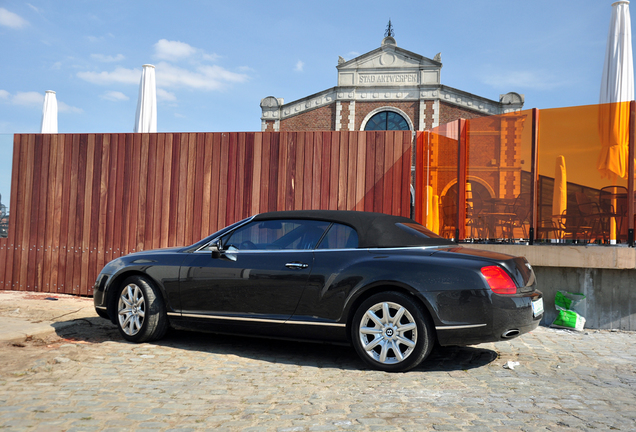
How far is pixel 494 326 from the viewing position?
4.17m

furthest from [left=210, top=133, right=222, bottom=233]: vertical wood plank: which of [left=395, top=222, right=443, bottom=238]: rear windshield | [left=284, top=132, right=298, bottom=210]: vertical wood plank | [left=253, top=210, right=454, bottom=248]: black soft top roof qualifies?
[left=395, top=222, right=443, bottom=238]: rear windshield

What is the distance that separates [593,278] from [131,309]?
5674mm

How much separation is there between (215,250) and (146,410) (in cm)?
207

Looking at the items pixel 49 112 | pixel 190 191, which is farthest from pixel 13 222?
pixel 49 112

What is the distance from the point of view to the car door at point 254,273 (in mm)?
4750

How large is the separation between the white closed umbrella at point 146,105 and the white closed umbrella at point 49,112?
340cm

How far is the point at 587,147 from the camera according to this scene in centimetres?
691

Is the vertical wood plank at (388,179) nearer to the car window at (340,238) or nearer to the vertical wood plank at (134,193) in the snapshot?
the car window at (340,238)

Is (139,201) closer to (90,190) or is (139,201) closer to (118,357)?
(90,190)

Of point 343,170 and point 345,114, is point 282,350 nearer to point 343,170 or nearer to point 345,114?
point 343,170

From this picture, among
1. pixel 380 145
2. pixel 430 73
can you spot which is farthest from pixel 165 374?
pixel 430 73

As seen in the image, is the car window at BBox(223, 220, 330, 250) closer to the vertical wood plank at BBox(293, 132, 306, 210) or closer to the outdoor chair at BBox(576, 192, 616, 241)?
the vertical wood plank at BBox(293, 132, 306, 210)

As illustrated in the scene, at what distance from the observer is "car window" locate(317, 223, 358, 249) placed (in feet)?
15.6

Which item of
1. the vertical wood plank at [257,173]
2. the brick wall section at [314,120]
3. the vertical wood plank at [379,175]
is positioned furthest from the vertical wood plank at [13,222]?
the brick wall section at [314,120]
